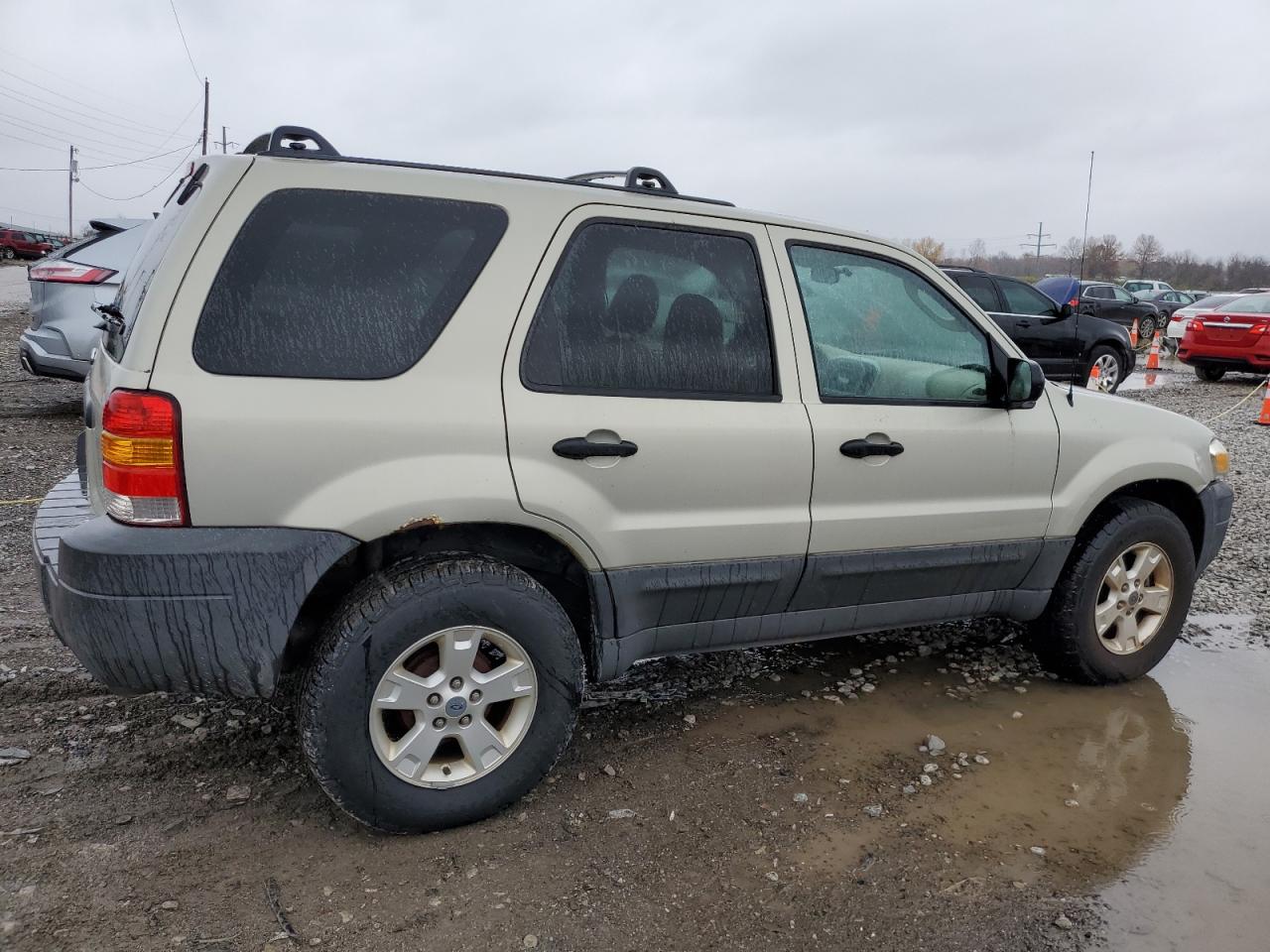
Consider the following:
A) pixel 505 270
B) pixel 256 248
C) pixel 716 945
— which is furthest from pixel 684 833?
pixel 256 248

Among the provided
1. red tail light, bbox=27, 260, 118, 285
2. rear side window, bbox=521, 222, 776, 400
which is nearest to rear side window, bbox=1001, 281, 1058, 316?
red tail light, bbox=27, 260, 118, 285

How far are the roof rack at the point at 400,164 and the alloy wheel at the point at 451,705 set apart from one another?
1344 millimetres

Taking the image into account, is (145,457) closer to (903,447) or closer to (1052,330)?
(903,447)

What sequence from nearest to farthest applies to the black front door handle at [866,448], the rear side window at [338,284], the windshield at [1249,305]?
the rear side window at [338,284] → the black front door handle at [866,448] → the windshield at [1249,305]

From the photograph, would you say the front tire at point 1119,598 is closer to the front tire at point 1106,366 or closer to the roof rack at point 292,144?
the roof rack at point 292,144

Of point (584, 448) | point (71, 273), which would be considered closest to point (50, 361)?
point (71, 273)

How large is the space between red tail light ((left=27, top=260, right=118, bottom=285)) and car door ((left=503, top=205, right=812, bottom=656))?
610 cm

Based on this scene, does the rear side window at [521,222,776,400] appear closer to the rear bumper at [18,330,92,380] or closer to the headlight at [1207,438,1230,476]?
the headlight at [1207,438,1230,476]

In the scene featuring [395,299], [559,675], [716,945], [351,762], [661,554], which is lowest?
[716,945]

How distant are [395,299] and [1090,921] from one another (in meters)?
2.49

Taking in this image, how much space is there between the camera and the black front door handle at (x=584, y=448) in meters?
2.75

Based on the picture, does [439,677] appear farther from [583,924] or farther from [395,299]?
[395,299]

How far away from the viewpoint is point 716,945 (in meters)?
2.38

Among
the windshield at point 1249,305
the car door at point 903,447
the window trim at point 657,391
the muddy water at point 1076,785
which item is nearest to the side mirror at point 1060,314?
the windshield at point 1249,305
